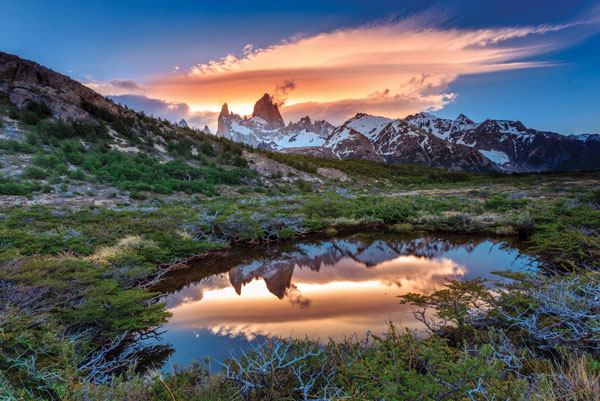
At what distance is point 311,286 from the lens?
7.82 metres

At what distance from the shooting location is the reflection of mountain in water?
8.38m

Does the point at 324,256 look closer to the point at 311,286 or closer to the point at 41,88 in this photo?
the point at 311,286

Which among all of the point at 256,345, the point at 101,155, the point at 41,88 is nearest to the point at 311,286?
the point at 256,345

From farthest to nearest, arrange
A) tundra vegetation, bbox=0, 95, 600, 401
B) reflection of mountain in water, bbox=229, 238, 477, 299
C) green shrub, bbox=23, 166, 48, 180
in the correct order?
green shrub, bbox=23, 166, 48, 180 → reflection of mountain in water, bbox=229, 238, 477, 299 → tundra vegetation, bbox=0, 95, 600, 401

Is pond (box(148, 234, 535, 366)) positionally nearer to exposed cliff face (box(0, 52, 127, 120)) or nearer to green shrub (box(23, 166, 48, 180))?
green shrub (box(23, 166, 48, 180))

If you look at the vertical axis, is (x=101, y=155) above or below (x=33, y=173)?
above

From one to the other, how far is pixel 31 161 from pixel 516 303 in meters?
31.8

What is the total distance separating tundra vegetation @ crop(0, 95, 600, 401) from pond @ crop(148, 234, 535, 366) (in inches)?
21.8

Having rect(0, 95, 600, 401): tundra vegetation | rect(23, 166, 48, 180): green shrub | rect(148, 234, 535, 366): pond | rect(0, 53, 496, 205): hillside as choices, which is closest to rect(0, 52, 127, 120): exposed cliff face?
rect(0, 53, 496, 205): hillside

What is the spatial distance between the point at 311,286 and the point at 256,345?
3100mm

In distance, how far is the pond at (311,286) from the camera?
537cm

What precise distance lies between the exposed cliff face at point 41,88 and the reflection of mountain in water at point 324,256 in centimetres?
3841

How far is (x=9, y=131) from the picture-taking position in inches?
1019

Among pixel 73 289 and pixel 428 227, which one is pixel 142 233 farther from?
pixel 428 227
